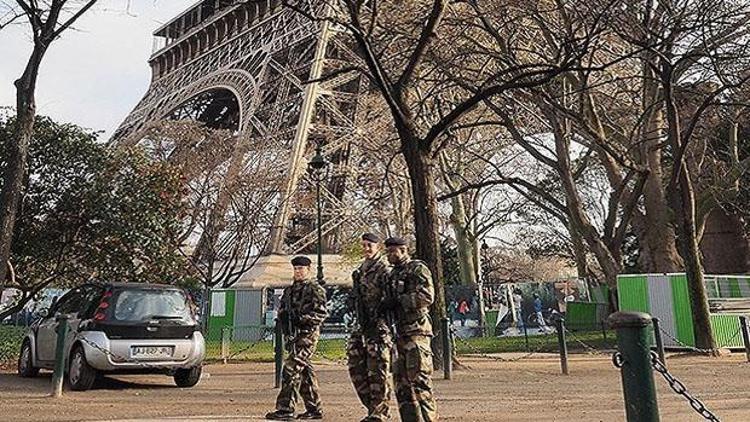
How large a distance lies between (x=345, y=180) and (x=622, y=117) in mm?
16006

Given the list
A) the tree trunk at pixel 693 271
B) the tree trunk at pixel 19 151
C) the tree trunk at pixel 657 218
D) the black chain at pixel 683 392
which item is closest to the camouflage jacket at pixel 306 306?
the black chain at pixel 683 392

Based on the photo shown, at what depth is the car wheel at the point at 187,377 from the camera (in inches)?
376

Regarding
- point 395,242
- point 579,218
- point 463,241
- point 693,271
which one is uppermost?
point 463,241

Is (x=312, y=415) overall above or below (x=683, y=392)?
below

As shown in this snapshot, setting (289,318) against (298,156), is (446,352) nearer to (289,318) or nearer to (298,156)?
(289,318)

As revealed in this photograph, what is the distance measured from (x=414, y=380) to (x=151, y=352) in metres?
4.72

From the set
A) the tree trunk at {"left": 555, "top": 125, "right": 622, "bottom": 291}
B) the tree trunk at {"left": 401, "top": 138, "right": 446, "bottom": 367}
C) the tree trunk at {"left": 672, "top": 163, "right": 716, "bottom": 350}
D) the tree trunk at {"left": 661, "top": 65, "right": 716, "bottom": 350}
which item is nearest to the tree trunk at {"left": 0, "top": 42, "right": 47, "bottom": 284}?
the tree trunk at {"left": 401, "top": 138, "right": 446, "bottom": 367}

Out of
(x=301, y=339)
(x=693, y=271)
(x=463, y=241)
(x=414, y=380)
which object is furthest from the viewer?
(x=463, y=241)

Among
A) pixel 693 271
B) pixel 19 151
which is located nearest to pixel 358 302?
pixel 19 151

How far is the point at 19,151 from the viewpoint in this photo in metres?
10.7

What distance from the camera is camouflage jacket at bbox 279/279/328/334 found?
6.60m

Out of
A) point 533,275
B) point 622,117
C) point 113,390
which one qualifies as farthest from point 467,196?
point 533,275

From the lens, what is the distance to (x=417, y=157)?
1070 cm

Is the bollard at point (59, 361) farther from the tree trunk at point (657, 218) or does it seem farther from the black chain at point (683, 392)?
the tree trunk at point (657, 218)
